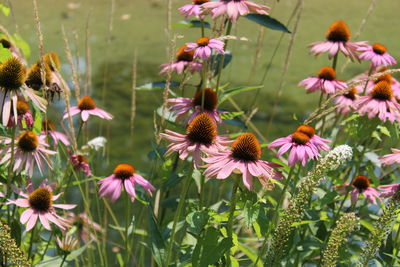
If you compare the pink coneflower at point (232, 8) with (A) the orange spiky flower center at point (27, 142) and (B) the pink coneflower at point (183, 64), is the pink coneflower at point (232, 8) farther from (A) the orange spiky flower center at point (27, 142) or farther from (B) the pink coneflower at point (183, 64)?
(A) the orange spiky flower center at point (27, 142)

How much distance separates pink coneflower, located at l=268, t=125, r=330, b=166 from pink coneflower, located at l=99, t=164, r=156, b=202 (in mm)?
290

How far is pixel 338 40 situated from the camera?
149cm

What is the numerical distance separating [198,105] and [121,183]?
9.4 inches

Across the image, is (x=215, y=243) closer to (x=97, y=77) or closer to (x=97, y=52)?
(x=97, y=77)

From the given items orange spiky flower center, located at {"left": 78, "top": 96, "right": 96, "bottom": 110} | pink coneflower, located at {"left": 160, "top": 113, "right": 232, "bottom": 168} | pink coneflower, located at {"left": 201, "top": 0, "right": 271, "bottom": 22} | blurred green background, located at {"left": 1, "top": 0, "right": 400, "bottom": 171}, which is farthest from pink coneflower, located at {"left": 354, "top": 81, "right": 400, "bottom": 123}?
blurred green background, located at {"left": 1, "top": 0, "right": 400, "bottom": 171}

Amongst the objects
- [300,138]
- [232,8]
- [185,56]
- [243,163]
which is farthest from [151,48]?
[243,163]

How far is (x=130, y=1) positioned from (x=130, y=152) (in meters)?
2.21

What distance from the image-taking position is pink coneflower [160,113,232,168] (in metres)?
0.94

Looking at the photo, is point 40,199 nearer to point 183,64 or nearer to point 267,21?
point 183,64

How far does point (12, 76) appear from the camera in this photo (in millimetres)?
1002

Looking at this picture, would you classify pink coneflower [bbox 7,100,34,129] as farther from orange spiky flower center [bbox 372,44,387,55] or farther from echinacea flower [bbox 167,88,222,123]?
orange spiky flower center [bbox 372,44,387,55]

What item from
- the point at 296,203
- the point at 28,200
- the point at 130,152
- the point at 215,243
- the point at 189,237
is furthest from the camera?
the point at 130,152

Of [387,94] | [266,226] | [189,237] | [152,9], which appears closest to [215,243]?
[266,226]

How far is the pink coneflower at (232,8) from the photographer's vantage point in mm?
1099
